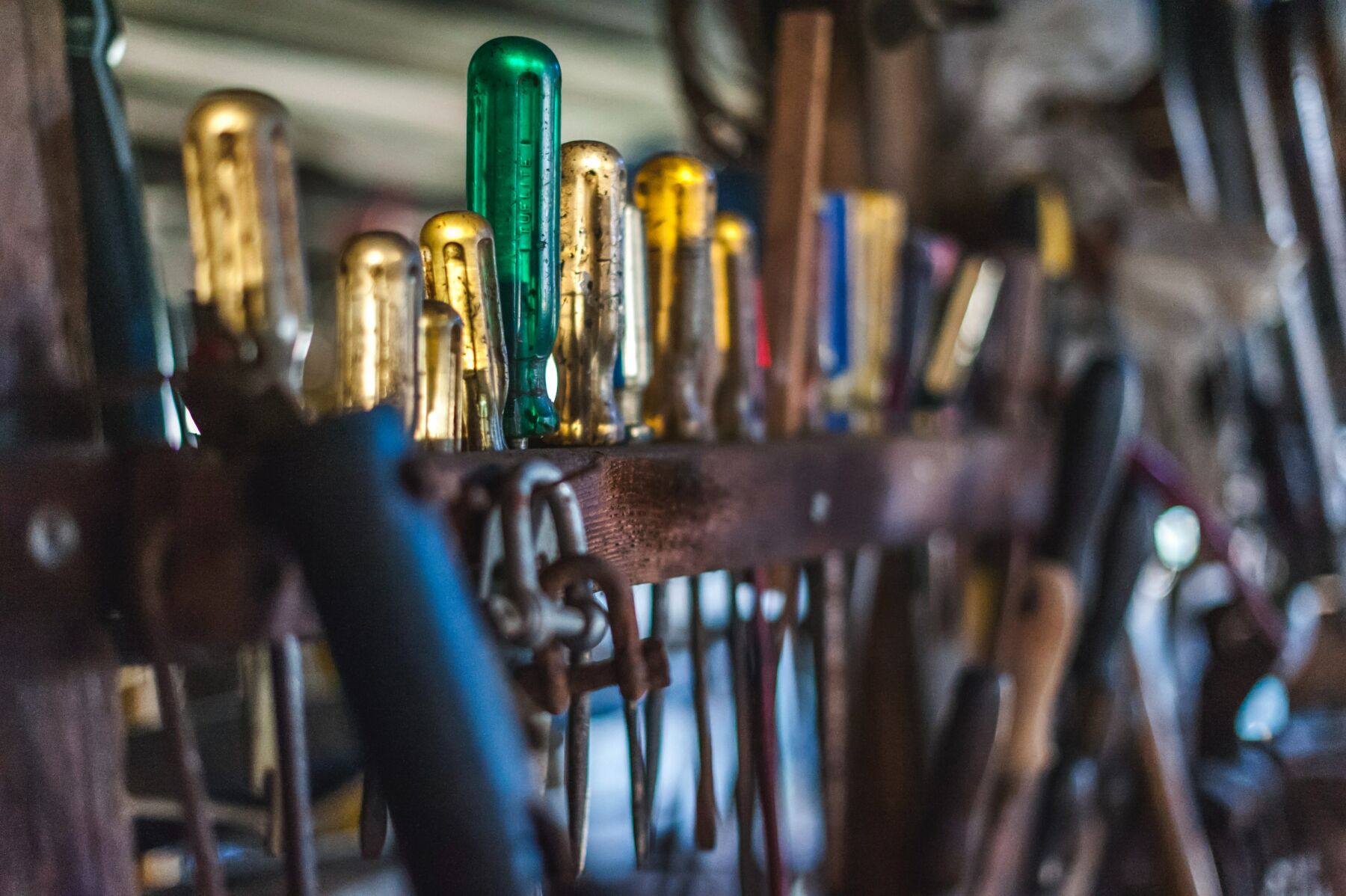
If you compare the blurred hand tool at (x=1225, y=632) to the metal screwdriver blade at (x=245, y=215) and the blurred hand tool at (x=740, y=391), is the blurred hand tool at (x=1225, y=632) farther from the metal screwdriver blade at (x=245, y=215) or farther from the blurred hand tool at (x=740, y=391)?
the metal screwdriver blade at (x=245, y=215)

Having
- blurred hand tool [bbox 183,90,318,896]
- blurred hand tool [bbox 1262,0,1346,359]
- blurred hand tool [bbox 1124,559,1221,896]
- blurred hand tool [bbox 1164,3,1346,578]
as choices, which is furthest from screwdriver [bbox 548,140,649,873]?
blurred hand tool [bbox 1262,0,1346,359]

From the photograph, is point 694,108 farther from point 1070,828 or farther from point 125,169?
point 1070,828

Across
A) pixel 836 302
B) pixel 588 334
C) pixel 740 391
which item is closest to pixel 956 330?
pixel 836 302

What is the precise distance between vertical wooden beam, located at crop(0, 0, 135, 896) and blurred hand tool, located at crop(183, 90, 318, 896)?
0.15ft

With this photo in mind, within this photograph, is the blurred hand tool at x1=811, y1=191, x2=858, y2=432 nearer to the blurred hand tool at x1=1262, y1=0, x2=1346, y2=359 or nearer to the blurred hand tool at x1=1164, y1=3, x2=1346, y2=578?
the blurred hand tool at x1=1164, y1=3, x2=1346, y2=578

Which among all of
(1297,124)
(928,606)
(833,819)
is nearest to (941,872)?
(833,819)

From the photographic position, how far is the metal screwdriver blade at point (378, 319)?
0.26m

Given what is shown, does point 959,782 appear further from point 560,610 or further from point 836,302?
point 560,610

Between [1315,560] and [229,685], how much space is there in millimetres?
911

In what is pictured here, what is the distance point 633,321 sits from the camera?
362 mm

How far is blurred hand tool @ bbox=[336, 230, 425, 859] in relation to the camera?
0.85 feet

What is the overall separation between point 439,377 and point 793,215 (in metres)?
0.26

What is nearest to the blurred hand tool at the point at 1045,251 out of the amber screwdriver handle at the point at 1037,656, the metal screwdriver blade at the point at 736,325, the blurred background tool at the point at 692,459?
the blurred background tool at the point at 692,459

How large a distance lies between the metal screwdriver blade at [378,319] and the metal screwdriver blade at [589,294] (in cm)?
7
